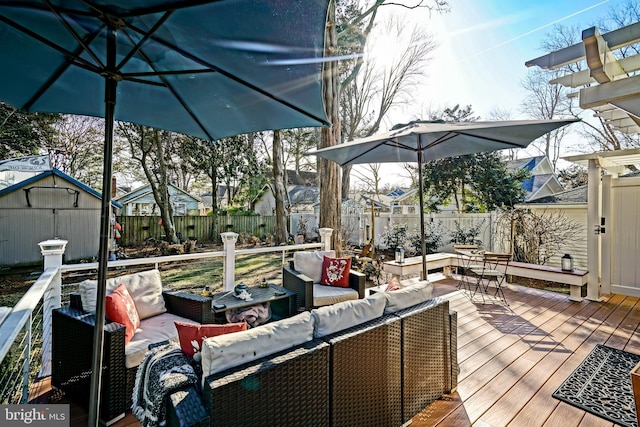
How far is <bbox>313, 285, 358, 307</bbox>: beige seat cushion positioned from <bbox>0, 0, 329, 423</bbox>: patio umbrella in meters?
2.31

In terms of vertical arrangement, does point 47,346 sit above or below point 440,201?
below

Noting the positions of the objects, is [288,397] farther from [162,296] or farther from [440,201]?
[440,201]

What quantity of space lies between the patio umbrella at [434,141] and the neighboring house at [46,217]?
28.1ft

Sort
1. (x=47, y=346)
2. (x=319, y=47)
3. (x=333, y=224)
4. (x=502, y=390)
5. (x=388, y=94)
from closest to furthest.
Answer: (x=319, y=47) < (x=502, y=390) < (x=47, y=346) < (x=333, y=224) < (x=388, y=94)

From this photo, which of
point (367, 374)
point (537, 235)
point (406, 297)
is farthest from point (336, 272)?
point (537, 235)

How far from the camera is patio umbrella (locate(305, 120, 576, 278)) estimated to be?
10.2ft

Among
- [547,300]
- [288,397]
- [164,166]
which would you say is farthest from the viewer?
[164,166]

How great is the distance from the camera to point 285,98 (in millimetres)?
2016

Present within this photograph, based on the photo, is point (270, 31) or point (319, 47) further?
point (319, 47)

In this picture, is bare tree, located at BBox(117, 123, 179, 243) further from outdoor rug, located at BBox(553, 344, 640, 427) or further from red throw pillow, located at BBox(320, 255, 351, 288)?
outdoor rug, located at BBox(553, 344, 640, 427)

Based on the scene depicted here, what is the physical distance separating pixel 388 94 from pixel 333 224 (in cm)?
1199

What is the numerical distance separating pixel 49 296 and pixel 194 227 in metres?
12.0

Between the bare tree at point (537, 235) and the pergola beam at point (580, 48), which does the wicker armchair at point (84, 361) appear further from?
the bare tree at point (537, 235)

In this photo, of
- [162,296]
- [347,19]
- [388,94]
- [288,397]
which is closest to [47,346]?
[162,296]
